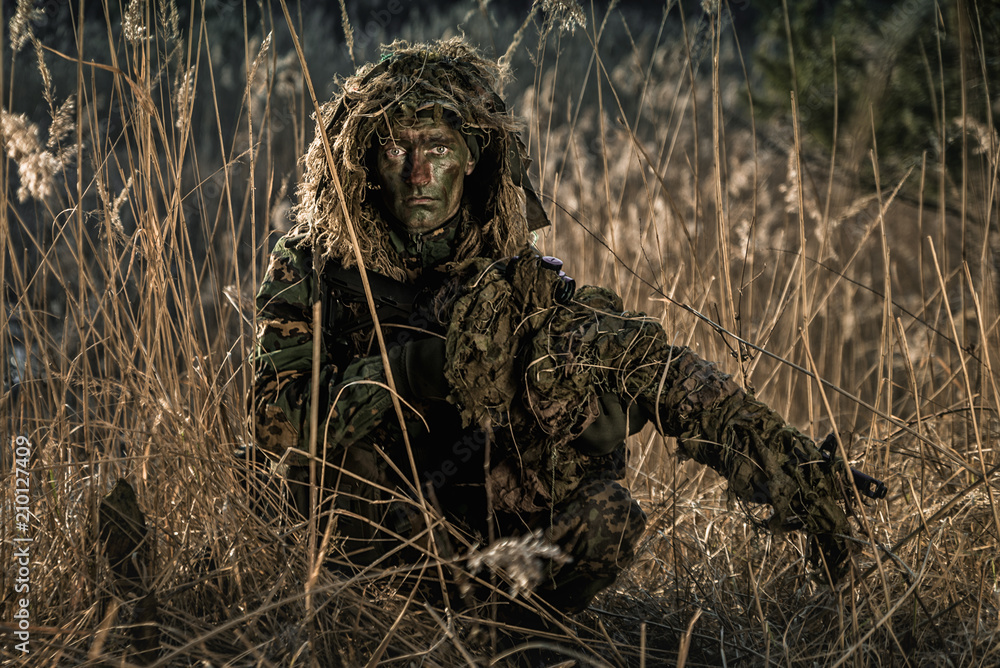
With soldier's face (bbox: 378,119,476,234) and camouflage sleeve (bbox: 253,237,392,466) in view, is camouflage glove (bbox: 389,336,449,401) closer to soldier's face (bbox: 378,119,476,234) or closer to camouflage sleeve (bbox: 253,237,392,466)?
camouflage sleeve (bbox: 253,237,392,466)

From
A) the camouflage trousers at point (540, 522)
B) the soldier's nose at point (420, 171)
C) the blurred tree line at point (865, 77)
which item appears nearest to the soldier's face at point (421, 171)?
the soldier's nose at point (420, 171)

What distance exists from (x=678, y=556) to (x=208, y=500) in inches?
36.1

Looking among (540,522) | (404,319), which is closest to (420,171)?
(404,319)

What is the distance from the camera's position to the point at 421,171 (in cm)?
136

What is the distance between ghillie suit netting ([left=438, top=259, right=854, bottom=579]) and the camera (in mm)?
1130

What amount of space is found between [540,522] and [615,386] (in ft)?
1.00

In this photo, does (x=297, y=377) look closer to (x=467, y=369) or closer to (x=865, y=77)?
(x=467, y=369)

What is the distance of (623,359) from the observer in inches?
45.4

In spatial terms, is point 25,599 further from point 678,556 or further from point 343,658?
point 678,556

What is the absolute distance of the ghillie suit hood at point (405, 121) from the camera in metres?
1.41

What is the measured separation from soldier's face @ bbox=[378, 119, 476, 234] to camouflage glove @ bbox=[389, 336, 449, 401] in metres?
0.26

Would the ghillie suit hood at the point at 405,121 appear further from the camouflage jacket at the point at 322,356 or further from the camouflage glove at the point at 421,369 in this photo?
the camouflage glove at the point at 421,369

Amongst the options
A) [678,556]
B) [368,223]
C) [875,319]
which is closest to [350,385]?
[368,223]

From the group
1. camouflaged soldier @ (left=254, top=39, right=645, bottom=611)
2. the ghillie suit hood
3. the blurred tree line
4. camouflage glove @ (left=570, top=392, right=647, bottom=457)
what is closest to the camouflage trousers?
camouflaged soldier @ (left=254, top=39, right=645, bottom=611)
